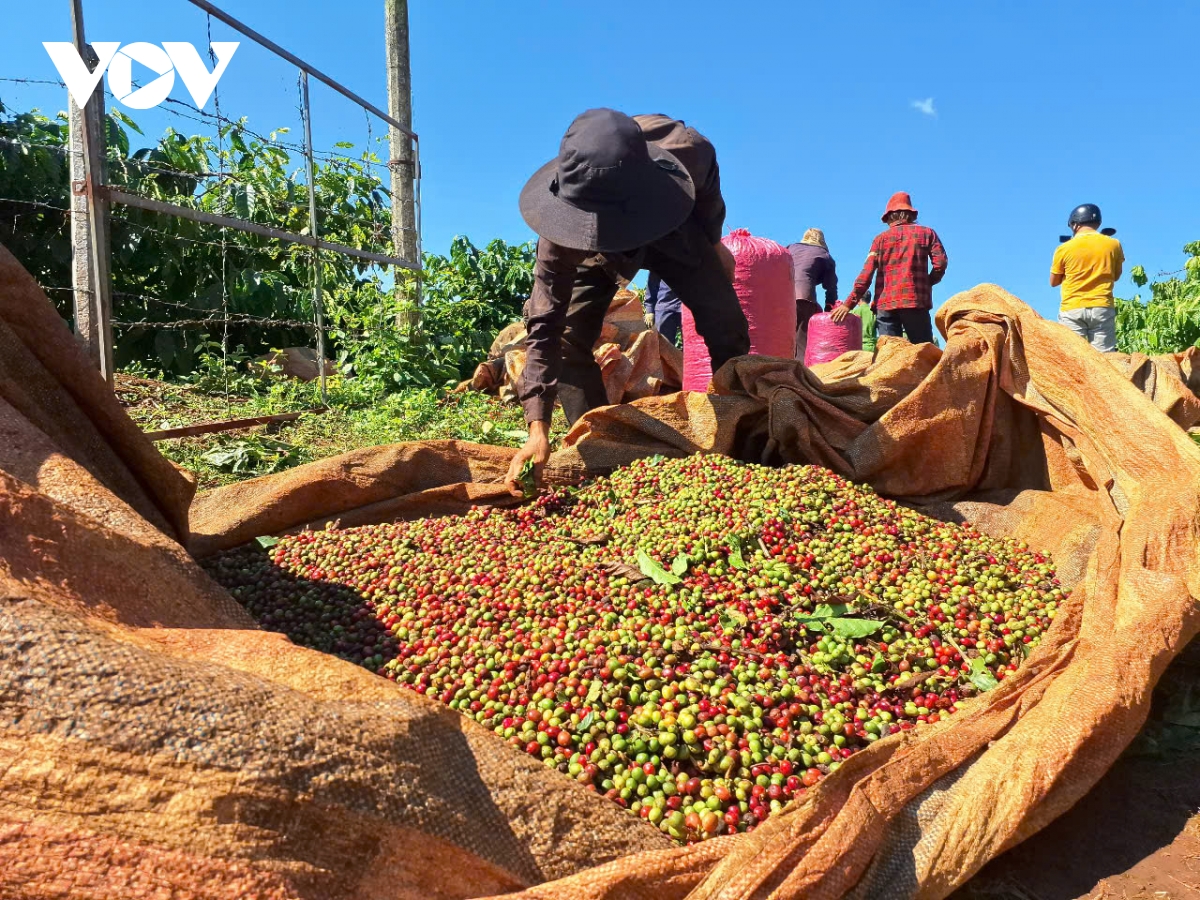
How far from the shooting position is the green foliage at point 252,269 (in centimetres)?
795

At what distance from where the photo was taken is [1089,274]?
7051 mm

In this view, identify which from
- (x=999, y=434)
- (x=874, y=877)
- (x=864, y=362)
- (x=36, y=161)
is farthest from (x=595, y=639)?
(x=36, y=161)

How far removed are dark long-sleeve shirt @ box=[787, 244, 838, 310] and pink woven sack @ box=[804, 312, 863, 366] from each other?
401 millimetres

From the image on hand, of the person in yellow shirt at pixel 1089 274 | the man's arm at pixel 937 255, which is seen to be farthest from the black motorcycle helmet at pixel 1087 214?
the man's arm at pixel 937 255

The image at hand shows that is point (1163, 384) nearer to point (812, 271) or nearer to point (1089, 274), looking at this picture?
point (1089, 274)

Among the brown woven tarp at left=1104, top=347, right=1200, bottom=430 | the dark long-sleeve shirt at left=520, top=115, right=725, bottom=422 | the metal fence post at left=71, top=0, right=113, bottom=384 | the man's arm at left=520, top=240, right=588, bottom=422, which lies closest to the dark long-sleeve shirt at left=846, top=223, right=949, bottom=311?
the brown woven tarp at left=1104, top=347, right=1200, bottom=430

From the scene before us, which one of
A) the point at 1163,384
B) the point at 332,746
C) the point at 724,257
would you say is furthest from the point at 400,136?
the point at 332,746

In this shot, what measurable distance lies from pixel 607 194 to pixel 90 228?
4308 millimetres

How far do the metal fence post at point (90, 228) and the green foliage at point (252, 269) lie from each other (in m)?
1.58

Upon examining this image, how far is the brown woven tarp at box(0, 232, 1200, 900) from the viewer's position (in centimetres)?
101

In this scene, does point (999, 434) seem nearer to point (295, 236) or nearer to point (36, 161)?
point (295, 236)

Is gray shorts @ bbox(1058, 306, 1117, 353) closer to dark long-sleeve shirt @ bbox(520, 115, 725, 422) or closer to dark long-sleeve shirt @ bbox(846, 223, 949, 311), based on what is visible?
dark long-sleeve shirt @ bbox(846, 223, 949, 311)

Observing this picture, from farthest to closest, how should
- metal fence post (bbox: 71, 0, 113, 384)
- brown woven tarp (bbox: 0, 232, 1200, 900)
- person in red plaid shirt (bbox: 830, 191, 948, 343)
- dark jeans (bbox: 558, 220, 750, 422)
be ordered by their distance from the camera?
1. person in red plaid shirt (bbox: 830, 191, 948, 343)
2. metal fence post (bbox: 71, 0, 113, 384)
3. dark jeans (bbox: 558, 220, 750, 422)
4. brown woven tarp (bbox: 0, 232, 1200, 900)

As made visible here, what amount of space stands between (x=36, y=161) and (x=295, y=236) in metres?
5.89
